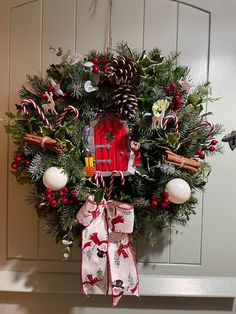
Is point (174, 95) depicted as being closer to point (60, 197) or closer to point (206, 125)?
point (206, 125)

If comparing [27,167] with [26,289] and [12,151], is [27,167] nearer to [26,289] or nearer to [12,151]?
[12,151]

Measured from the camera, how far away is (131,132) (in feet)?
3.01

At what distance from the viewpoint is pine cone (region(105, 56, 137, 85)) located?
2.73ft

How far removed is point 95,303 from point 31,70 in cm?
89

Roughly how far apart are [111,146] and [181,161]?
222 mm

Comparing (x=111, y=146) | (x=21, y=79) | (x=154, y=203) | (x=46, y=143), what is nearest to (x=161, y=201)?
(x=154, y=203)

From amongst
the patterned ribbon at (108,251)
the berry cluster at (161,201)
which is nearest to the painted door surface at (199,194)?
the patterned ribbon at (108,251)

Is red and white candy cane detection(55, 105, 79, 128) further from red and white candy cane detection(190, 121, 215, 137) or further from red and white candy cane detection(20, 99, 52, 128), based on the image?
red and white candy cane detection(190, 121, 215, 137)

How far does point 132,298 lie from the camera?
43.8 inches

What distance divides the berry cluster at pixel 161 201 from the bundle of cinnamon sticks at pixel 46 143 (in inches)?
11.8

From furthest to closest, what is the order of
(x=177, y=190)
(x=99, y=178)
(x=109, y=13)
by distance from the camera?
(x=109, y=13) → (x=99, y=178) → (x=177, y=190)

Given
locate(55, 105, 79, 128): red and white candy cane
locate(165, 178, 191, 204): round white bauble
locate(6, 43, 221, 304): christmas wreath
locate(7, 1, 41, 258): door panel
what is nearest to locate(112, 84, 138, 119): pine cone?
locate(6, 43, 221, 304): christmas wreath

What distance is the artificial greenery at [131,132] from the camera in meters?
0.86

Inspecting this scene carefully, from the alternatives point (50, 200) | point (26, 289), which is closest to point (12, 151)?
point (50, 200)
